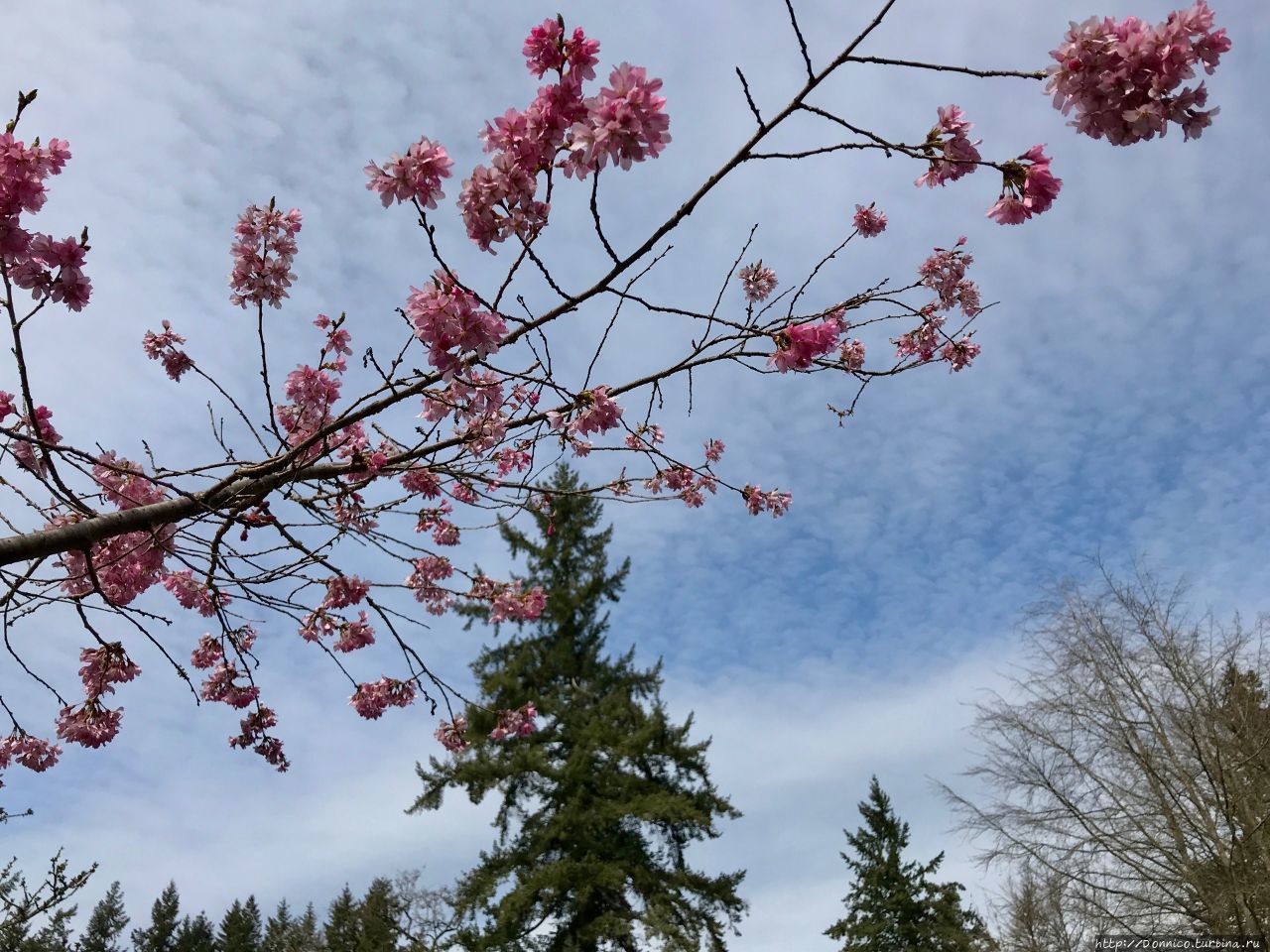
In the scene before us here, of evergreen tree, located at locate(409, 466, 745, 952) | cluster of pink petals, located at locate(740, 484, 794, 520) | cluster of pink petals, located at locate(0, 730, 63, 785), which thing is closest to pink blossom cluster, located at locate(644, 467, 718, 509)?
cluster of pink petals, located at locate(740, 484, 794, 520)

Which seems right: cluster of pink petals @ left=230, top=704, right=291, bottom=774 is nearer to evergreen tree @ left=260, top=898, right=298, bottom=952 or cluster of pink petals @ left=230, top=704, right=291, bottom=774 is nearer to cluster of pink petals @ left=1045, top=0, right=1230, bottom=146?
cluster of pink petals @ left=1045, top=0, right=1230, bottom=146

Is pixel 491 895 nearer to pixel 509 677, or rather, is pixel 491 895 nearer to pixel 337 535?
pixel 509 677

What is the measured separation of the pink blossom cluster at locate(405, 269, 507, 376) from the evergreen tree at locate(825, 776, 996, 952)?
62.0 ft

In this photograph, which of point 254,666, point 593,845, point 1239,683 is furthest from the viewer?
point 593,845

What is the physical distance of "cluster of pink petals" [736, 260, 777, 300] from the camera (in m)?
4.03

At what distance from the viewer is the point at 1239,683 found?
13602 mm

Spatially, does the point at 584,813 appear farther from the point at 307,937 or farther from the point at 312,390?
the point at 307,937

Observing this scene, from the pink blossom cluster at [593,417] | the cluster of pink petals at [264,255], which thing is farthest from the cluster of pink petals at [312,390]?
the pink blossom cluster at [593,417]

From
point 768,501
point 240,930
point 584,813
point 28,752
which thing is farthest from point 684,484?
point 240,930

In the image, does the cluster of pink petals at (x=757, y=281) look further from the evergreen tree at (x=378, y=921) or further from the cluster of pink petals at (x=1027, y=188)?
the evergreen tree at (x=378, y=921)

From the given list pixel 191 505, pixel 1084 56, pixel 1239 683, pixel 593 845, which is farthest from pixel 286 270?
pixel 1239 683

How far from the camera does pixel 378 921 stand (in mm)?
25547

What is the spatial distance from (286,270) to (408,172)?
1.13 metres

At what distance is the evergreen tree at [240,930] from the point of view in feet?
116
